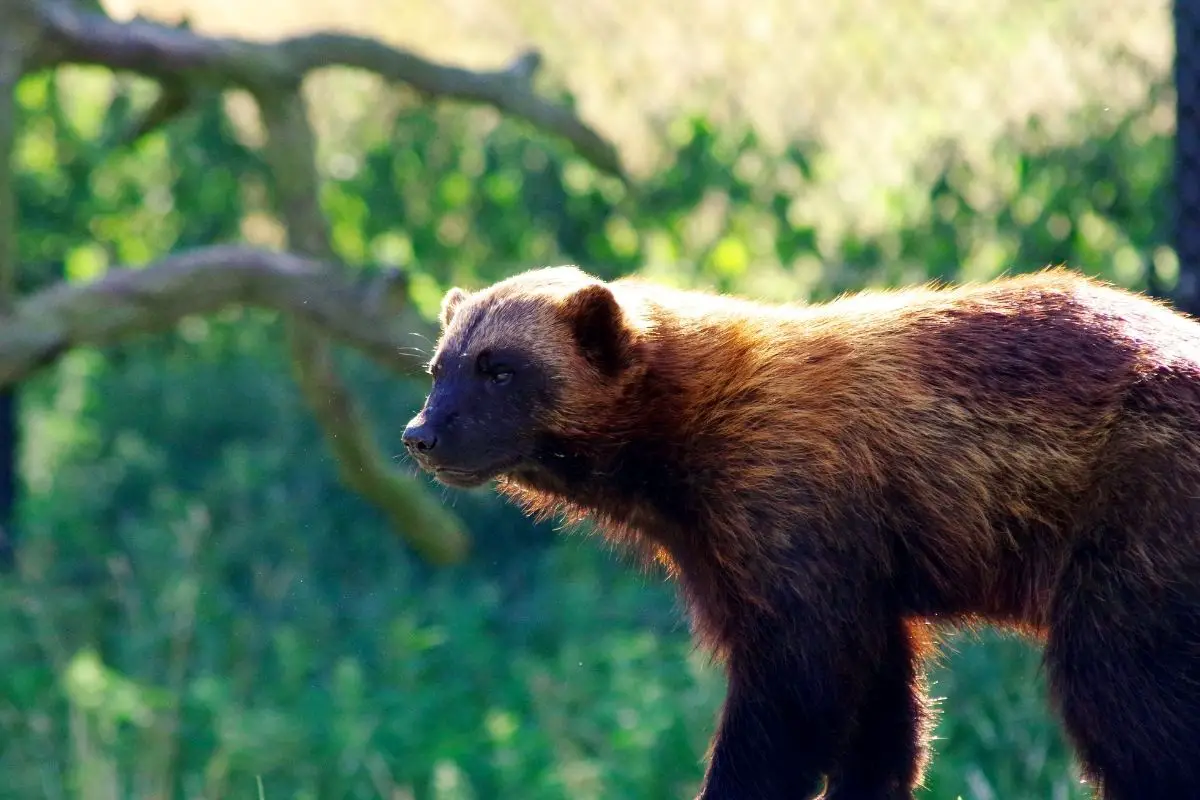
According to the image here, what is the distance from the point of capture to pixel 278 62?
661cm

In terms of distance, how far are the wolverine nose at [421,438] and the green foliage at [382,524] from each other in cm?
250

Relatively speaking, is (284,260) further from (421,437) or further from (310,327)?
(421,437)

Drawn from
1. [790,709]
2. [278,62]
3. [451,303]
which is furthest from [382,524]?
[790,709]

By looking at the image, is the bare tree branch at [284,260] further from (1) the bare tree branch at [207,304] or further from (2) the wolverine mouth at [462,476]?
(2) the wolverine mouth at [462,476]

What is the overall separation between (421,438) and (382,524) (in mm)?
4375

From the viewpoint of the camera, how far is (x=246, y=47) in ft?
21.5

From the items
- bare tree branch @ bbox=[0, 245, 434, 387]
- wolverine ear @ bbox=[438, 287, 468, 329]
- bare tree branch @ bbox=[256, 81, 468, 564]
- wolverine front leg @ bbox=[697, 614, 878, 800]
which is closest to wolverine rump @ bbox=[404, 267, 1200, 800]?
wolverine front leg @ bbox=[697, 614, 878, 800]

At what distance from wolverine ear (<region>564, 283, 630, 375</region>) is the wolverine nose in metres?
0.41

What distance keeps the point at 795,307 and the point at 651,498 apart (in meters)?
0.61

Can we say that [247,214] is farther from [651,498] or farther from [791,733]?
[791,733]

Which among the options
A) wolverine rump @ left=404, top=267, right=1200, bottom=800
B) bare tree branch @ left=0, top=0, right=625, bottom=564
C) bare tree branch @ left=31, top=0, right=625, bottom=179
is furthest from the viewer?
bare tree branch @ left=31, top=0, right=625, bottom=179

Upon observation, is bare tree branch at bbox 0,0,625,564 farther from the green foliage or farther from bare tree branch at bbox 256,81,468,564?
the green foliage

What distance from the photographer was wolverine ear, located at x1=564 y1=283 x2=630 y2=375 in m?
3.80

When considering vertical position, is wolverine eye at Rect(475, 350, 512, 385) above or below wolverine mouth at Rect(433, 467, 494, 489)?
above
